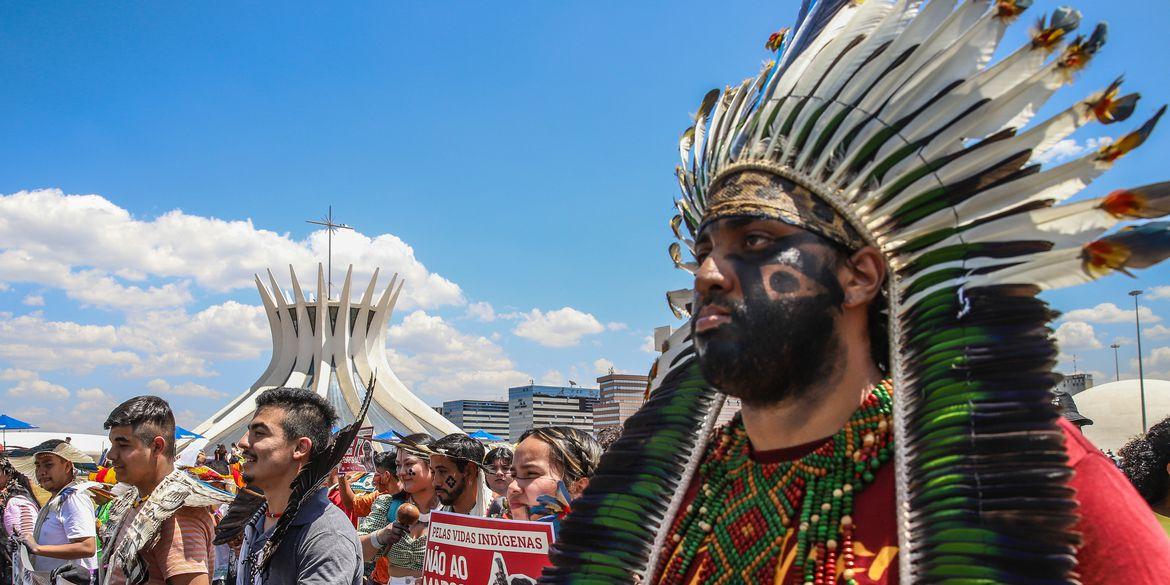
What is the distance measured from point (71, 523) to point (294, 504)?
3.96 m

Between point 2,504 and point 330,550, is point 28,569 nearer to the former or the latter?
point 2,504

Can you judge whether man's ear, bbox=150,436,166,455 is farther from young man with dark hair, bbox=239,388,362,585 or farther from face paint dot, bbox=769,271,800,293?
face paint dot, bbox=769,271,800,293

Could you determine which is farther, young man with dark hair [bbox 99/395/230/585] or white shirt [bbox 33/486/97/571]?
white shirt [bbox 33/486/97/571]

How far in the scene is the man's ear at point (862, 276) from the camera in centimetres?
191

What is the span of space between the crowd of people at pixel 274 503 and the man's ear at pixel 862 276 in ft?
7.87

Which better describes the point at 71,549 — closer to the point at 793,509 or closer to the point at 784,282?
the point at 793,509

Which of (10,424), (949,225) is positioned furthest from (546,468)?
(10,424)

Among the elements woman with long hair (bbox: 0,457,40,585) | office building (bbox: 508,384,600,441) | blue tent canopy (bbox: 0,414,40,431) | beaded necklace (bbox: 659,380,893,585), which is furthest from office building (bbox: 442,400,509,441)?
beaded necklace (bbox: 659,380,893,585)

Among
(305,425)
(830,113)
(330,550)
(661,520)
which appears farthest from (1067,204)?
(305,425)

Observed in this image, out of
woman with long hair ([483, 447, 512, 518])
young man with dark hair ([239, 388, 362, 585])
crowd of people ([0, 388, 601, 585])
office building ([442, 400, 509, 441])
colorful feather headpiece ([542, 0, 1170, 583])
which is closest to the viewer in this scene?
colorful feather headpiece ([542, 0, 1170, 583])

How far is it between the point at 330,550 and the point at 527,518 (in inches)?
43.8

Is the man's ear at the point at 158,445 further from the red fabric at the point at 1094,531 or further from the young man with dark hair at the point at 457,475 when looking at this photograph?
the red fabric at the point at 1094,531

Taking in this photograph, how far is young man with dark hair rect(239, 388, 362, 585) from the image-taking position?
12.7 feet

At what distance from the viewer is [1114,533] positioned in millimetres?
1462
